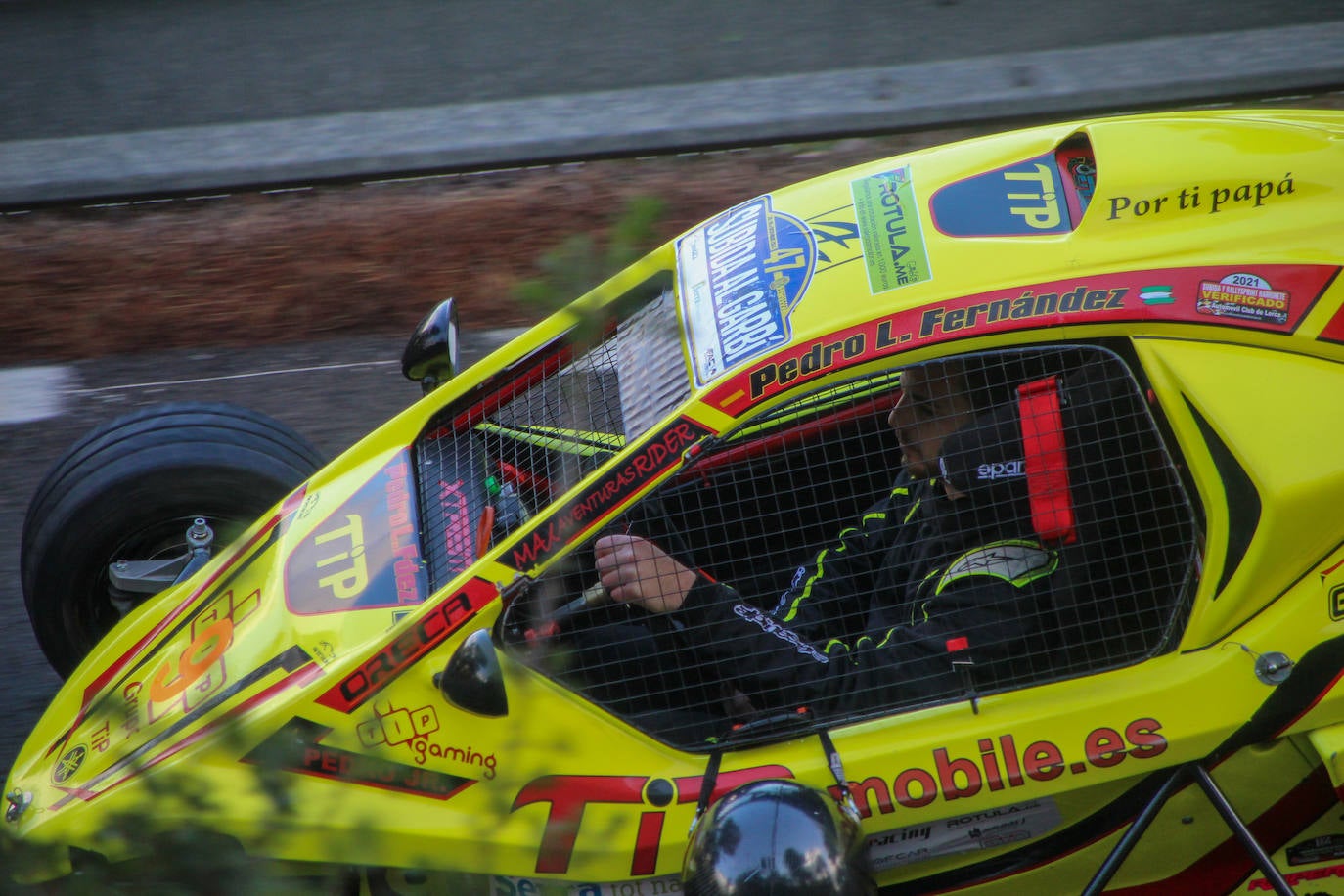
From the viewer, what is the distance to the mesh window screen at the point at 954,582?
97.3 inches

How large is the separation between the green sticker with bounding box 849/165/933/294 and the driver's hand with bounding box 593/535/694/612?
72 cm

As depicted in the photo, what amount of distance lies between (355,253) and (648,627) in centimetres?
423

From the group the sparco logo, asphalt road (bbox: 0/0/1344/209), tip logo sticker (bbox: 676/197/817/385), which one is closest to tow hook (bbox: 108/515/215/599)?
tip logo sticker (bbox: 676/197/817/385)

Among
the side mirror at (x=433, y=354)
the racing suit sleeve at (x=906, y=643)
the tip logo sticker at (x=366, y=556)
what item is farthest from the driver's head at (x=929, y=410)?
the side mirror at (x=433, y=354)

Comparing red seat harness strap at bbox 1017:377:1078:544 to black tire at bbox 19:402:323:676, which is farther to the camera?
black tire at bbox 19:402:323:676

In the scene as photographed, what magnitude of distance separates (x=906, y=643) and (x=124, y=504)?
2330 mm

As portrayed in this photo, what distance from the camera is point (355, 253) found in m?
6.44

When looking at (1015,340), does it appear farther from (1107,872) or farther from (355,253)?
(355,253)

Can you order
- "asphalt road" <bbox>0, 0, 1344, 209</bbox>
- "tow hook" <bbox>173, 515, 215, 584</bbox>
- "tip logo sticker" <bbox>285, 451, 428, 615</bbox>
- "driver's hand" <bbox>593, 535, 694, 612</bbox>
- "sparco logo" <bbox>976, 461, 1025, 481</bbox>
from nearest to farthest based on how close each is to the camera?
1. "sparco logo" <bbox>976, 461, 1025, 481</bbox>
2. "driver's hand" <bbox>593, 535, 694, 612</bbox>
3. "tip logo sticker" <bbox>285, 451, 428, 615</bbox>
4. "tow hook" <bbox>173, 515, 215, 584</bbox>
5. "asphalt road" <bbox>0, 0, 1344, 209</bbox>

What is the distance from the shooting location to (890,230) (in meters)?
2.70

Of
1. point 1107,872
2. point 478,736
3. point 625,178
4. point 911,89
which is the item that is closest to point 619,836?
point 478,736

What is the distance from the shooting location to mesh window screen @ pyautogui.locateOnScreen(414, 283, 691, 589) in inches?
113

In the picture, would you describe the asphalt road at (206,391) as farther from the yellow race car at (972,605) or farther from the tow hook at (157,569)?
the yellow race car at (972,605)

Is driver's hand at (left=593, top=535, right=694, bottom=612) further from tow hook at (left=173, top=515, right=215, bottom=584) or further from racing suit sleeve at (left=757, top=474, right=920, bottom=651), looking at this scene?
tow hook at (left=173, top=515, right=215, bottom=584)
